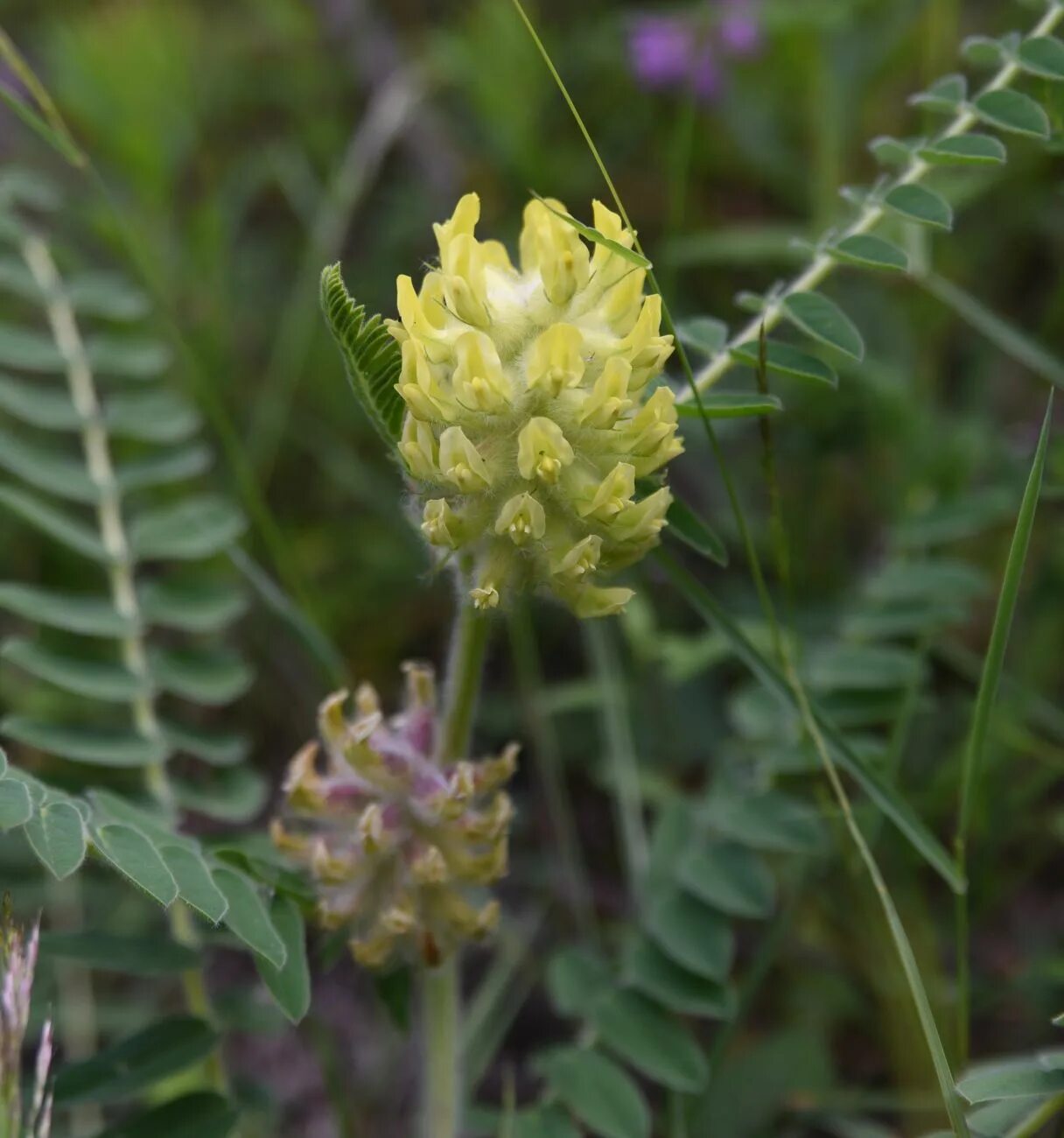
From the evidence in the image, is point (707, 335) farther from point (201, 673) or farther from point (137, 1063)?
point (137, 1063)

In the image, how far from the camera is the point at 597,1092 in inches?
70.4

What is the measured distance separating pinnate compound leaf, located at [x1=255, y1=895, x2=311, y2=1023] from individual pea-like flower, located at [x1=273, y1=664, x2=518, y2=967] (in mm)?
38

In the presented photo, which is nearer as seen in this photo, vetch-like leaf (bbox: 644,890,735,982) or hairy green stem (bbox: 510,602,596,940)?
vetch-like leaf (bbox: 644,890,735,982)

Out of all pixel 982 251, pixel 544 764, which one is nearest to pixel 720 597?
pixel 544 764

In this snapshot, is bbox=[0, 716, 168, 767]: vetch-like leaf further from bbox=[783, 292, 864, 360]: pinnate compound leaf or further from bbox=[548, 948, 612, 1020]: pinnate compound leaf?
bbox=[783, 292, 864, 360]: pinnate compound leaf

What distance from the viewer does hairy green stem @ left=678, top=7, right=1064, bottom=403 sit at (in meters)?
1.73

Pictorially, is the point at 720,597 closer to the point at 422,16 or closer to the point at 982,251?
the point at 982,251

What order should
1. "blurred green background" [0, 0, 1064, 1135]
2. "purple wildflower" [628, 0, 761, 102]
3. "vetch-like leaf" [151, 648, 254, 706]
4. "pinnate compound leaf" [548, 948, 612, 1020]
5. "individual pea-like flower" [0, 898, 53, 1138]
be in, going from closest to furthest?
"individual pea-like flower" [0, 898, 53, 1138] → "pinnate compound leaf" [548, 948, 612, 1020] → "vetch-like leaf" [151, 648, 254, 706] → "blurred green background" [0, 0, 1064, 1135] → "purple wildflower" [628, 0, 761, 102]

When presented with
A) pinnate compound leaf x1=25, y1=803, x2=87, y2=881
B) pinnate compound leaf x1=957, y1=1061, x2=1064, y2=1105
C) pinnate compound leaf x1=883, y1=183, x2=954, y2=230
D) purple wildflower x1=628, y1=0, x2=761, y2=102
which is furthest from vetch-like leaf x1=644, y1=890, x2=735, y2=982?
purple wildflower x1=628, y1=0, x2=761, y2=102

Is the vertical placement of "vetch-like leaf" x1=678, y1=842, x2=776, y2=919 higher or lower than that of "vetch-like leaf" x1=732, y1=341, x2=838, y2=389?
lower

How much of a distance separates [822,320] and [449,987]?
1038mm

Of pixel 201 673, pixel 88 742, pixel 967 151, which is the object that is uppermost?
pixel 967 151

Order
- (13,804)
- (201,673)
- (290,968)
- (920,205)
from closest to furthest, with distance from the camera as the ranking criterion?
(13,804) < (290,968) < (920,205) < (201,673)

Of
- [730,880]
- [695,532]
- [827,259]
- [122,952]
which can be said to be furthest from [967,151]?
[122,952]
